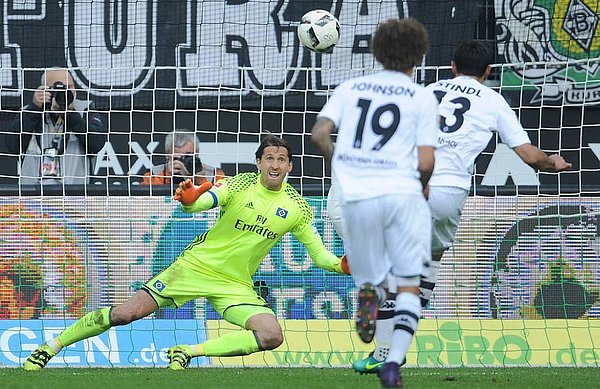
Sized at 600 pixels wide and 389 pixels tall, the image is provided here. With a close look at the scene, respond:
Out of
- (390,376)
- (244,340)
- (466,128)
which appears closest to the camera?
(390,376)

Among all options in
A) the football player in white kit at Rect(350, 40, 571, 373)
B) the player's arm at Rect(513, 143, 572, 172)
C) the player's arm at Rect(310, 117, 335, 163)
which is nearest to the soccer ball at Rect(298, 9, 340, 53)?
the football player in white kit at Rect(350, 40, 571, 373)

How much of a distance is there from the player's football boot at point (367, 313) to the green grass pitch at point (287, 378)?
97cm

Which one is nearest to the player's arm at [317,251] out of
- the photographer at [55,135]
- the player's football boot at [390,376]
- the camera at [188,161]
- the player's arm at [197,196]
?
the player's arm at [197,196]

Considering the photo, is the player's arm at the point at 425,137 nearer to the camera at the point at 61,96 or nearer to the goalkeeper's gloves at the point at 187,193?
the goalkeeper's gloves at the point at 187,193

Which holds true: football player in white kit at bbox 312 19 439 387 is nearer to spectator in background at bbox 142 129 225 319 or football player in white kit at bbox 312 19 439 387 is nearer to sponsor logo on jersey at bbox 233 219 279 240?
sponsor logo on jersey at bbox 233 219 279 240

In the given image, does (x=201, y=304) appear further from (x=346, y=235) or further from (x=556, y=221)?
(x=346, y=235)

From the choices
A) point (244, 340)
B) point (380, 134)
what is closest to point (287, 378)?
point (244, 340)

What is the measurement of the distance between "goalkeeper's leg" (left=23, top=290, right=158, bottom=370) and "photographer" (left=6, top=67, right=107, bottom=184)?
3.07 meters

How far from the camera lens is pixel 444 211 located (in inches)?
314

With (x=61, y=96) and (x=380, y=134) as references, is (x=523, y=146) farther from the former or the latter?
(x=61, y=96)

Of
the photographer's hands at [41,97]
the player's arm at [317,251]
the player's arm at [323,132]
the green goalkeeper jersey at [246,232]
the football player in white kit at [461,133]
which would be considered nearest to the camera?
the player's arm at [323,132]

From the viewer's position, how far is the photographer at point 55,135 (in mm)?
11836

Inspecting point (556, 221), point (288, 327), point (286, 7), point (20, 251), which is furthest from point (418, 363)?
point (286, 7)

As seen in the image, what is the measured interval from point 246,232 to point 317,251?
571 millimetres
